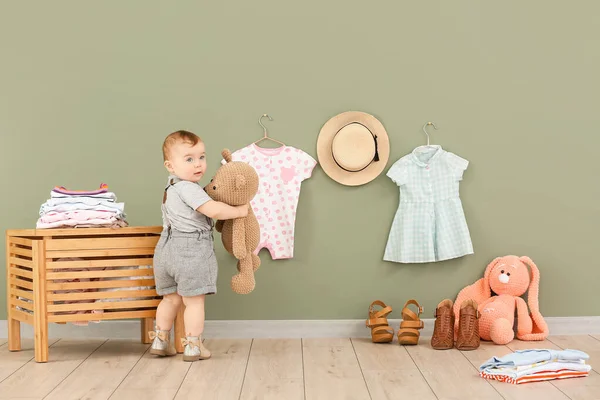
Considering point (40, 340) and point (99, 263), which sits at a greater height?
point (99, 263)

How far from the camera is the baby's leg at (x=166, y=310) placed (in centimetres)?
293

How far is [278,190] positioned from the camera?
131 inches

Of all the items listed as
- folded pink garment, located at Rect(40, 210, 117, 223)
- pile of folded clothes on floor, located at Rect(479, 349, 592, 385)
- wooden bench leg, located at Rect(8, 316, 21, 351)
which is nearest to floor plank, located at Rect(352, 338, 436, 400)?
pile of folded clothes on floor, located at Rect(479, 349, 592, 385)

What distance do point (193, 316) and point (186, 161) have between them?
59 cm

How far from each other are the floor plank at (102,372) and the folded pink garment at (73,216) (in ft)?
1.80

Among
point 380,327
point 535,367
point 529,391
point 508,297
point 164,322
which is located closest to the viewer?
point 529,391

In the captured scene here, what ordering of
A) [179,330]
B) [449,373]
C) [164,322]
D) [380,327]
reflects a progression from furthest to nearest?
1. [380,327]
2. [179,330]
3. [164,322]
4. [449,373]

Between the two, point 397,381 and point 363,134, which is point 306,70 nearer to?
point 363,134

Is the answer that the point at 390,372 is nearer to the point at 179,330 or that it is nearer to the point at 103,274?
the point at 179,330

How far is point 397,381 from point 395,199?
1058mm

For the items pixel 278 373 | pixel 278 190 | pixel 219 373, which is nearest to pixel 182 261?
pixel 219 373

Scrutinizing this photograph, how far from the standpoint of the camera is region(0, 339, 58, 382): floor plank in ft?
8.88

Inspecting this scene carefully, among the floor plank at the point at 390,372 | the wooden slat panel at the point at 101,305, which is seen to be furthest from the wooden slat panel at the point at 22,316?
the floor plank at the point at 390,372

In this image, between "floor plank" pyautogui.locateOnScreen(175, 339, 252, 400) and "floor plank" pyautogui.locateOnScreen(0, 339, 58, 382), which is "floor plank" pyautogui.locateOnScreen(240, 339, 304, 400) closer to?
"floor plank" pyautogui.locateOnScreen(175, 339, 252, 400)
